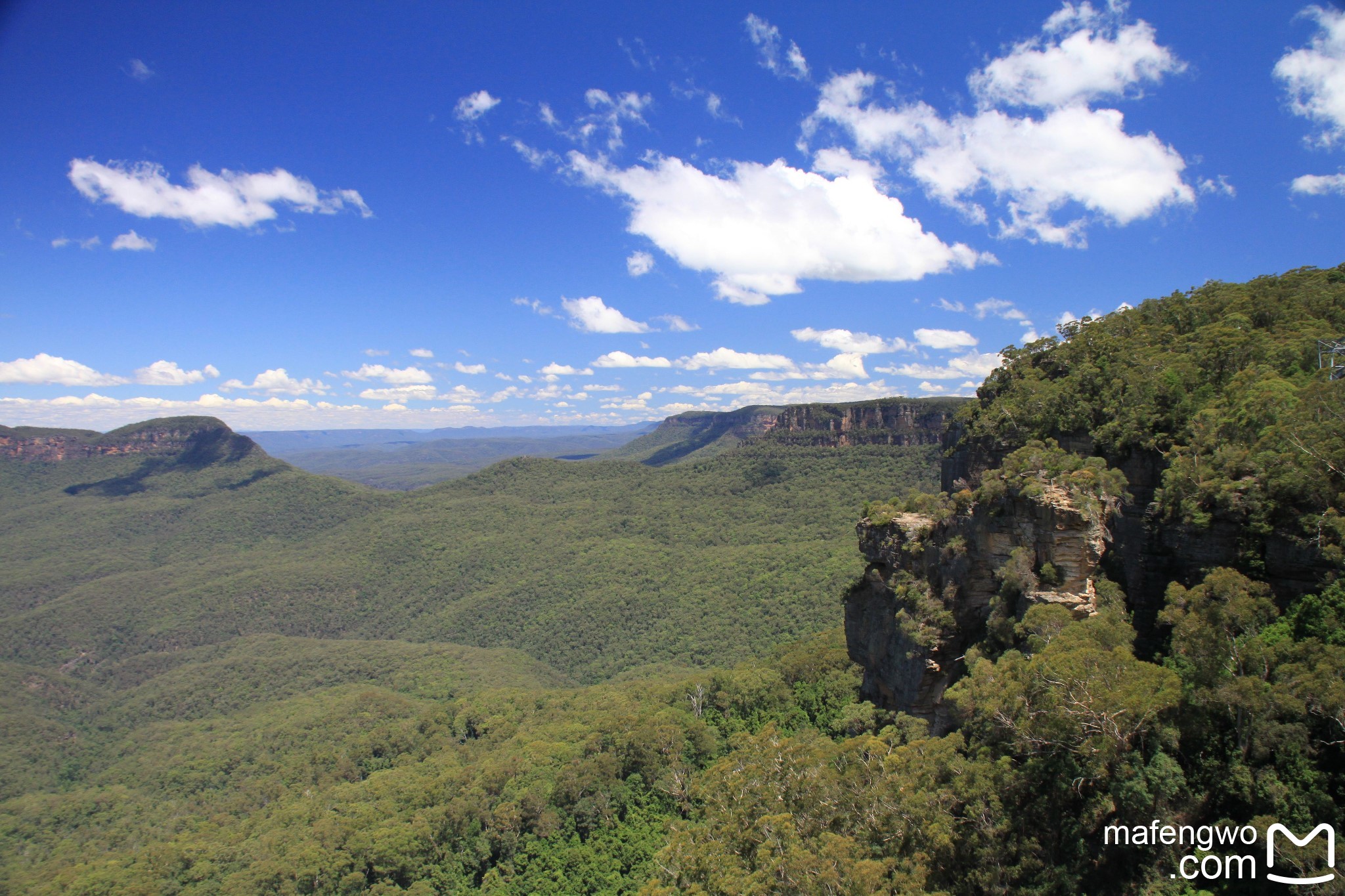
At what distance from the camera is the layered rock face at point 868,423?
150250 millimetres

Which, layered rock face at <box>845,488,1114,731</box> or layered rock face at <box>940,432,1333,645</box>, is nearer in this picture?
layered rock face at <box>940,432,1333,645</box>

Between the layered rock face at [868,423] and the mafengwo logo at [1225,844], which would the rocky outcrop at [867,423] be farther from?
the mafengwo logo at [1225,844]

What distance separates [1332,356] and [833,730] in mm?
30401

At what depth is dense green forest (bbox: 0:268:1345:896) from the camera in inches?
645

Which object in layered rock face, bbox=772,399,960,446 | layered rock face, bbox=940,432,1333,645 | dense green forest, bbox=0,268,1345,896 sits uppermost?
layered rock face, bbox=772,399,960,446

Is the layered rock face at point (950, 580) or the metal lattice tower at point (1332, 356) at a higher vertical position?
the metal lattice tower at point (1332, 356)

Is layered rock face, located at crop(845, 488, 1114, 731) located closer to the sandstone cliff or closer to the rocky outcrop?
the sandstone cliff

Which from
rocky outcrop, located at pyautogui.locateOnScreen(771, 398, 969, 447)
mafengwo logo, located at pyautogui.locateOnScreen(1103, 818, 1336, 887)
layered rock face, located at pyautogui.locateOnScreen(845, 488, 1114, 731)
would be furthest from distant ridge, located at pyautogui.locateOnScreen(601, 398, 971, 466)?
mafengwo logo, located at pyautogui.locateOnScreen(1103, 818, 1336, 887)

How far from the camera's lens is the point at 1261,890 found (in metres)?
13.5

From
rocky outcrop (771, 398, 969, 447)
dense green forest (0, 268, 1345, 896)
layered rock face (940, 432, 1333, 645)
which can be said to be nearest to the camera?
dense green forest (0, 268, 1345, 896)

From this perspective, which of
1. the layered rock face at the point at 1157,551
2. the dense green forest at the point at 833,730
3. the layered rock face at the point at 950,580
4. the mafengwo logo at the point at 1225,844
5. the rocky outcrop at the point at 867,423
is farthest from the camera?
the rocky outcrop at the point at 867,423

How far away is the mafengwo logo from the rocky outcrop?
12969cm

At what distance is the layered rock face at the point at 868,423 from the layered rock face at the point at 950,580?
366 feet

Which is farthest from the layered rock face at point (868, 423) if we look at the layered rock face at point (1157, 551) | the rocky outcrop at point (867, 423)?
the layered rock face at point (1157, 551)
